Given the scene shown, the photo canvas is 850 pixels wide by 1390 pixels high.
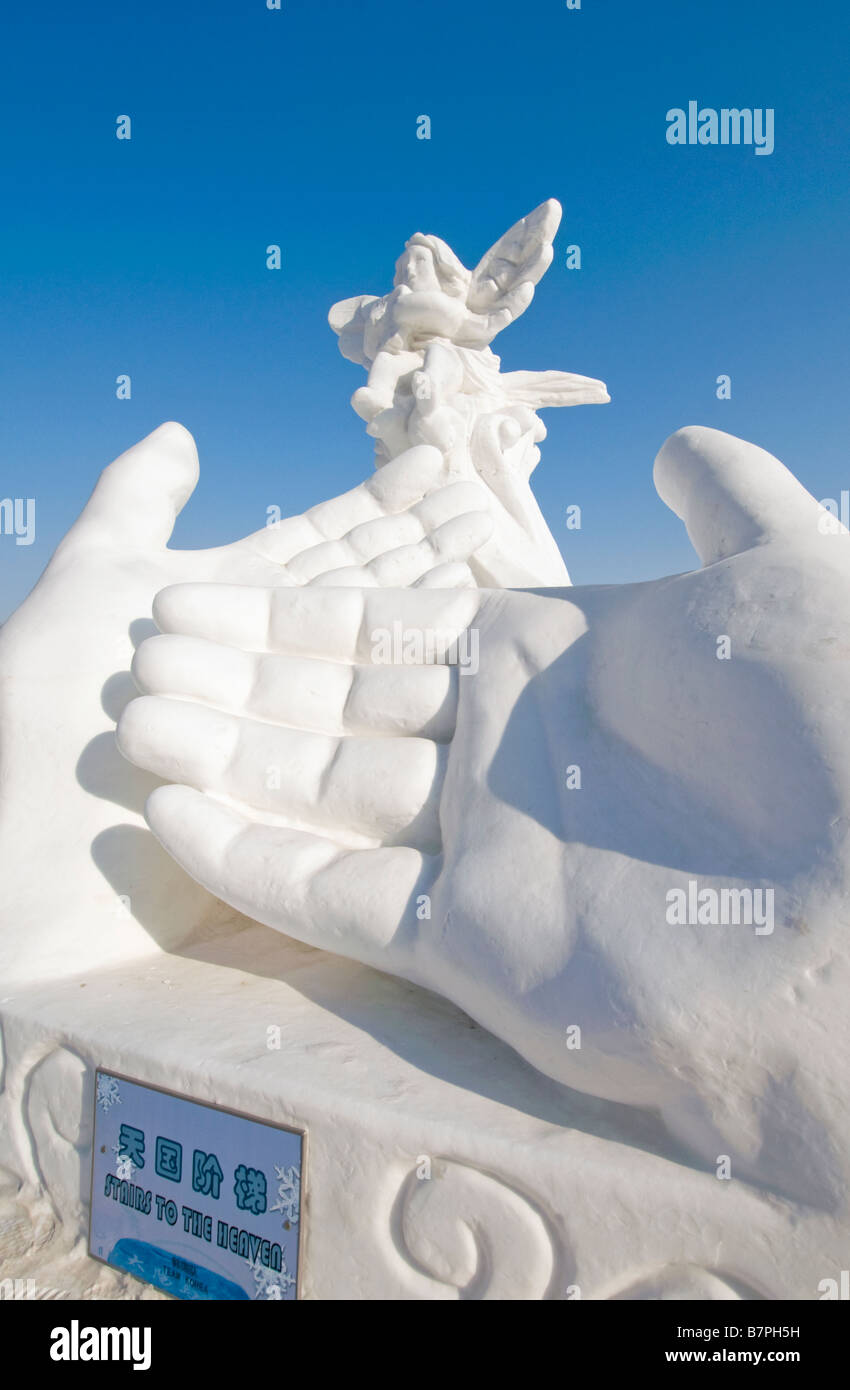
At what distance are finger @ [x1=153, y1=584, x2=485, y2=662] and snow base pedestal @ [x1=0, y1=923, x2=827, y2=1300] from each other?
85cm

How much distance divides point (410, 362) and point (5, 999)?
12.3ft

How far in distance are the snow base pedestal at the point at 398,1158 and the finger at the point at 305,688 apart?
636 mm

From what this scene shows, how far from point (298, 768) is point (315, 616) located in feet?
1.42

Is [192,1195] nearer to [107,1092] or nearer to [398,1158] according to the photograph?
[107,1092]

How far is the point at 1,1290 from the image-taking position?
1511mm

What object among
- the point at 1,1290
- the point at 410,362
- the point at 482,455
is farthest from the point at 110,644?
the point at 410,362

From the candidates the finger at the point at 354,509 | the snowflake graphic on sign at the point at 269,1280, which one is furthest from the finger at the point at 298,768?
the finger at the point at 354,509

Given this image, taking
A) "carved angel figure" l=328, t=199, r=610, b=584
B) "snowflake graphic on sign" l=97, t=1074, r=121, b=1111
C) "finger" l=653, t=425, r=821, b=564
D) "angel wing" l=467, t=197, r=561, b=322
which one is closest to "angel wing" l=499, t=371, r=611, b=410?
"carved angel figure" l=328, t=199, r=610, b=584

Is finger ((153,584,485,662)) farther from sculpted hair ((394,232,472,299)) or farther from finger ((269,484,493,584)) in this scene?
sculpted hair ((394,232,472,299))

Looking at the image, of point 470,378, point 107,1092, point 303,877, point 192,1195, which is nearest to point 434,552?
point 303,877

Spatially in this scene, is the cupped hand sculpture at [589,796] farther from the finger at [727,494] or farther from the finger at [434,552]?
the finger at [434,552]

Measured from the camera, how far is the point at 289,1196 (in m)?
1.44

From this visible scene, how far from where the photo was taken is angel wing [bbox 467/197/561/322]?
4.45 metres

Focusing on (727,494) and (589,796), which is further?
(727,494)
